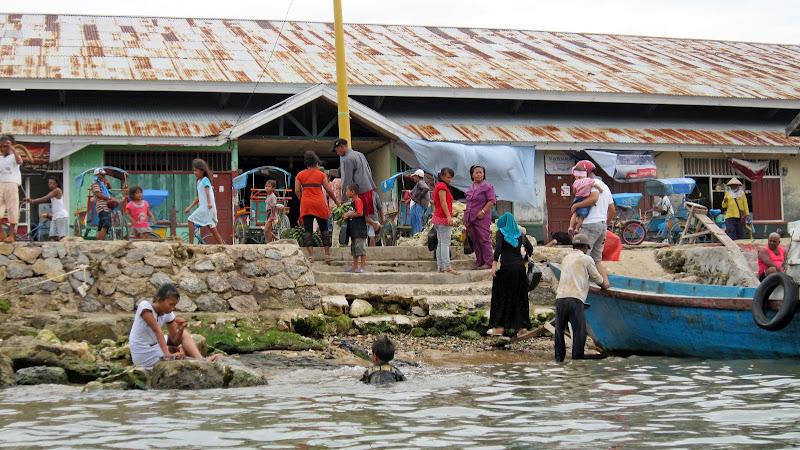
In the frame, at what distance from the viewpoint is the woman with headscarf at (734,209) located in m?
21.5

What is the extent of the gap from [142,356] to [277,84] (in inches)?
470

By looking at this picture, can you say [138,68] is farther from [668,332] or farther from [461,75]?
A: [668,332]

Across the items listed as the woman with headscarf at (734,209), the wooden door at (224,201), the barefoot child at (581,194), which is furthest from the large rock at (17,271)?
the woman with headscarf at (734,209)

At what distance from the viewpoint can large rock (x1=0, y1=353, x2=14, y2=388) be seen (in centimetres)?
1029

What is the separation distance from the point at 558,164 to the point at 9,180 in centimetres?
1246

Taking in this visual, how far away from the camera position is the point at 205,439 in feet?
23.9

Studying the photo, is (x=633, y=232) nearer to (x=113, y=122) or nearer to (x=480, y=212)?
(x=480, y=212)

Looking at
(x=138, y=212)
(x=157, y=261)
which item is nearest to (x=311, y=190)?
(x=157, y=261)

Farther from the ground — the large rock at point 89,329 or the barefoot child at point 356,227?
the barefoot child at point 356,227

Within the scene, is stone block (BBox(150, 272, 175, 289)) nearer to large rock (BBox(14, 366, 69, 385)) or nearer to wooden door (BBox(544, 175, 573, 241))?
large rock (BBox(14, 366, 69, 385))

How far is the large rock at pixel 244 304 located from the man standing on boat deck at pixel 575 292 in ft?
13.4

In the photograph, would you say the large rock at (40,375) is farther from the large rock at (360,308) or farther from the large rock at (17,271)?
the large rock at (360,308)

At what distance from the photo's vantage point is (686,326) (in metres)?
12.1

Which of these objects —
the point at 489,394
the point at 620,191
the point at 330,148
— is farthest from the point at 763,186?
the point at 489,394
